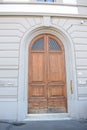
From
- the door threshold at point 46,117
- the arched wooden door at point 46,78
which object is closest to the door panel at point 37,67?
the arched wooden door at point 46,78

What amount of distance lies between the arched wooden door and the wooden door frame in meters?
0.21

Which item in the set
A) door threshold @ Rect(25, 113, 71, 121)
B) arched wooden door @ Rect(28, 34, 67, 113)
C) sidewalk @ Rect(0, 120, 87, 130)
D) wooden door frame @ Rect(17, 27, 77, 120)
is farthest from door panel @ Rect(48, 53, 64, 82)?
sidewalk @ Rect(0, 120, 87, 130)

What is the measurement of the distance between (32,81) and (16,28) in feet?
8.59

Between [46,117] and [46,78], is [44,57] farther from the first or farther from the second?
[46,117]

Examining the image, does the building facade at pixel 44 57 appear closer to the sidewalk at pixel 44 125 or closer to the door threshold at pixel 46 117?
the door threshold at pixel 46 117

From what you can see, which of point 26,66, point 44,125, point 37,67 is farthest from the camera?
point 37,67

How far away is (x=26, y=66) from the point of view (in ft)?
24.2

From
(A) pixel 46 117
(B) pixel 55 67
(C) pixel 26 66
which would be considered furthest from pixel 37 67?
(A) pixel 46 117

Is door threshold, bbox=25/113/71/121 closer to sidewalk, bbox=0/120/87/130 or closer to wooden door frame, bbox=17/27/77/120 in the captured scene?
wooden door frame, bbox=17/27/77/120

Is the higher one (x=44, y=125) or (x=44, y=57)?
(x=44, y=57)

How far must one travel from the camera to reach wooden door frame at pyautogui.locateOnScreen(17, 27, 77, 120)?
6944 millimetres

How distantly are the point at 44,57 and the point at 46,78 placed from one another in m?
1.01

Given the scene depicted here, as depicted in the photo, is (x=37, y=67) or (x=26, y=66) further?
(x=37, y=67)

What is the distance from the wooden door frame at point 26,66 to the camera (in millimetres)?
6944
